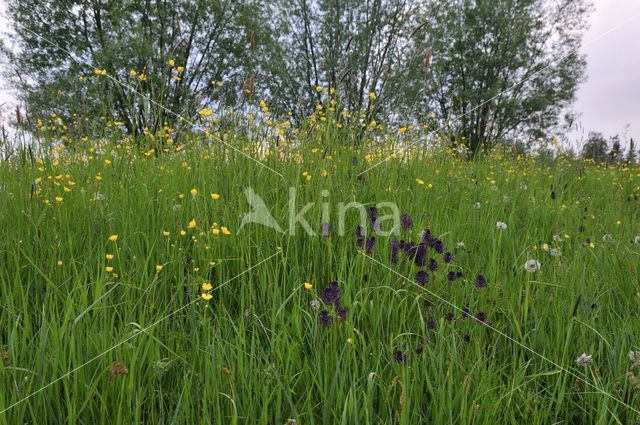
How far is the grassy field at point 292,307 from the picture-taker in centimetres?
127

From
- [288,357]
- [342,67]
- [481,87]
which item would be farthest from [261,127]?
[481,87]

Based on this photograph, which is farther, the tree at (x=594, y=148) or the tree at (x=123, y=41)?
the tree at (x=123, y=41)

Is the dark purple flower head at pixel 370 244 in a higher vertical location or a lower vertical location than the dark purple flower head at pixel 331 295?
higher

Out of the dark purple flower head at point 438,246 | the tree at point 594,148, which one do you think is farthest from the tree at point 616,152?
the dark purple flower head at point 438,246

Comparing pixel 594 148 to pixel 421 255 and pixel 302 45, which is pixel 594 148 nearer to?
pixel 421 255

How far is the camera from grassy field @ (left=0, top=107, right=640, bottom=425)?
127cm

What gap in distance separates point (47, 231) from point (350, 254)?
1747 millimetres

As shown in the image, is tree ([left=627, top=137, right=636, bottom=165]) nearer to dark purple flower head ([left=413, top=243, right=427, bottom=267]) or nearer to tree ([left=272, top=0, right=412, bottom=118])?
dark purple flower head ([left=413, top=243, right=427, bottom=267])

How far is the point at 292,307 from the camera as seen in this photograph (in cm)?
186

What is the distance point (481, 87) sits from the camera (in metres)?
24.6

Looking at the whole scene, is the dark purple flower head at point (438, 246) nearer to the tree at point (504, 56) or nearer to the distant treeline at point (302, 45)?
the distant treeline at point (302, 45)

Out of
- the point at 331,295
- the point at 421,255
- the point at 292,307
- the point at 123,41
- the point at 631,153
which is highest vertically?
the point at 123,41

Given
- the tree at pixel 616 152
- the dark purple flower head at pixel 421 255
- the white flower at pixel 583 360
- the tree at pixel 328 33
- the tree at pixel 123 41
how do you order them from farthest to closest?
the tree at pixel 328 33, the tree at pixel 123 41, the tree at pixel 616 152, the dark purple flower head at pixel 421 255, the white flower at pixel 583 360

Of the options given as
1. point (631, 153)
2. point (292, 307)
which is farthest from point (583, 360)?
point (631, 153)
